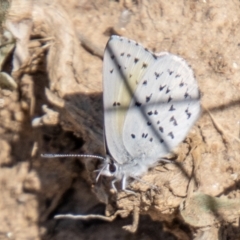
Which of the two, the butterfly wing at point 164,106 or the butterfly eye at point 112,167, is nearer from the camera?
the butterfly wing at point 164,106

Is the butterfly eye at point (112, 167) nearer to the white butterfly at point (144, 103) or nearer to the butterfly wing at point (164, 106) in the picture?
the white butterfly at point (144, 103)

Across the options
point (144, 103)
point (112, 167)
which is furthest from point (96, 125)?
point (144, 103)

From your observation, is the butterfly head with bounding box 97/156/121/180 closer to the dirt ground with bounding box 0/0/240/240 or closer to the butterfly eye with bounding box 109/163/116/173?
the butterfly eye with bounding box 109/163/116/173

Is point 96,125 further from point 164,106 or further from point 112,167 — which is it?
point 164,106

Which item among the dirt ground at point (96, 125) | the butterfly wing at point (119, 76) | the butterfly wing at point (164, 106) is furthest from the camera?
the dirt ground at point (96, 125)

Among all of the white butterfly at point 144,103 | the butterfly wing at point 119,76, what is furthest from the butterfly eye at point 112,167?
the butterfly wing at point 119,76

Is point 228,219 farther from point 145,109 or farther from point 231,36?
point 231,36

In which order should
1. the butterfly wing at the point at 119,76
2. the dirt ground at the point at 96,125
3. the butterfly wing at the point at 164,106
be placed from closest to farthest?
the butterfly wing at the point at 119,76 < the butterfly wing at the point at 164,106 < the dirt ground at the point at 96,125

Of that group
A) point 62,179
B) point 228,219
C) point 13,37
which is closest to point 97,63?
point 13,37
